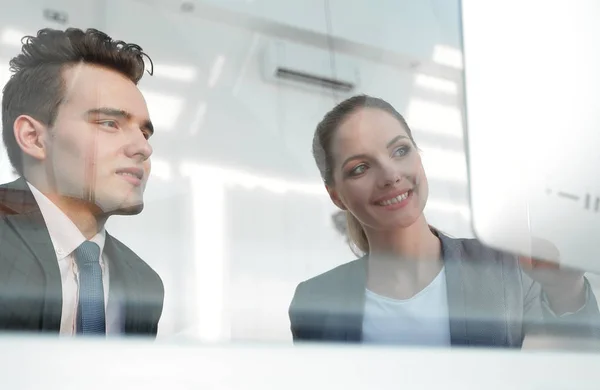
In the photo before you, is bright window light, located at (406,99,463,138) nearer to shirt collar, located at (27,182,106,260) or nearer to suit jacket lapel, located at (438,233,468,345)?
suit jacket lapel, located at (438,233,468,345)

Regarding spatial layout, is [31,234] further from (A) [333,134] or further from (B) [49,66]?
(A) [333,134]

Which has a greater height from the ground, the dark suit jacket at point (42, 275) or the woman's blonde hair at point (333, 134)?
the woman's blonde hair at point (333, 134)

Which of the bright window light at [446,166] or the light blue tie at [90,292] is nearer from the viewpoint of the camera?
the light blue tie at [90,292]

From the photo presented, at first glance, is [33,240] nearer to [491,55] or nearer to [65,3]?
[65,3]

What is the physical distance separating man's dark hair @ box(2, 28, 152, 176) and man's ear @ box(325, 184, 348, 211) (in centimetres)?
39

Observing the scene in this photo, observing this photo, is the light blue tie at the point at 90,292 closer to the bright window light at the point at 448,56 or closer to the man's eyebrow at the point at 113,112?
the man's eyebrow at the point at 113,112

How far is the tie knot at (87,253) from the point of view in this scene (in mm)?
1146

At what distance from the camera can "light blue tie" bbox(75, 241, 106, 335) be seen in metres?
1.06

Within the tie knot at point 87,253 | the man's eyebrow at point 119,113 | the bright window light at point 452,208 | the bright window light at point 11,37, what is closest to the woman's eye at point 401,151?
the bright window light at point 452,208

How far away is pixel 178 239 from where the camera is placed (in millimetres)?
1149

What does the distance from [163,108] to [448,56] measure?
586 millimetres

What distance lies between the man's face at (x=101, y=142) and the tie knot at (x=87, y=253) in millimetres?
60

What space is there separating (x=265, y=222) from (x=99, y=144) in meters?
0.31

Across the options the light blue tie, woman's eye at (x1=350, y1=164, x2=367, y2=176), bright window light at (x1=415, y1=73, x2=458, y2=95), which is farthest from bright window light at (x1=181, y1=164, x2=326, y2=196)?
bright window light at (x1=415, y1=73, x2=458, y2=95)
